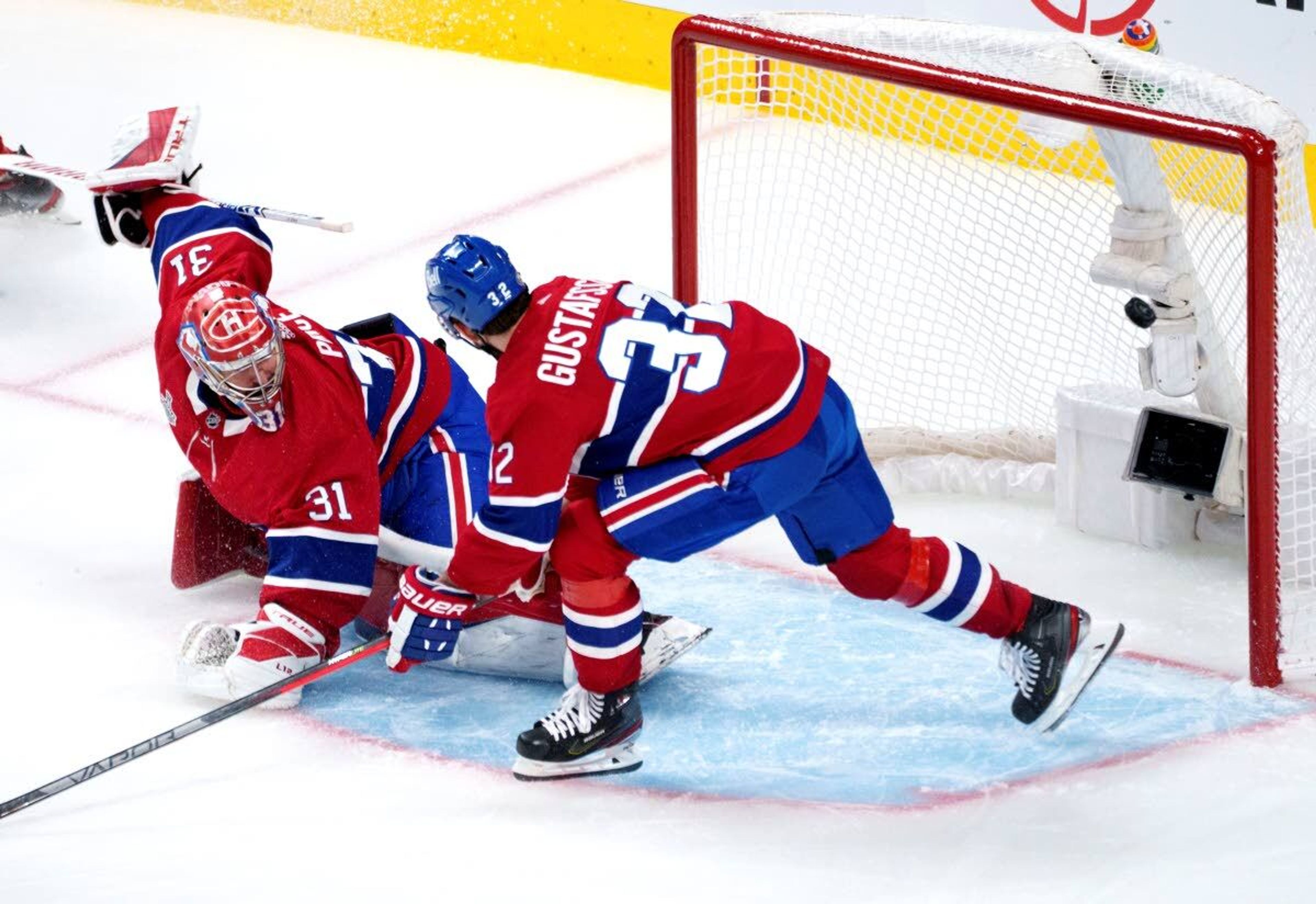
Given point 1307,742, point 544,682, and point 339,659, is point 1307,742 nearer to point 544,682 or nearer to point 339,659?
point 544,682

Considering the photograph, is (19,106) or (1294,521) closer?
(1294,521)

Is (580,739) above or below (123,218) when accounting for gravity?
below

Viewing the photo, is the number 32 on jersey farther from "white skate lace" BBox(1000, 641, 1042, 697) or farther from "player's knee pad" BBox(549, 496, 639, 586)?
"white skate lace" BBox(1000, 641, 1042, 697)

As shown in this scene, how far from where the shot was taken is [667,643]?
3482mm

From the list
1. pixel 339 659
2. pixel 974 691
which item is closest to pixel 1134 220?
pixel 974 691

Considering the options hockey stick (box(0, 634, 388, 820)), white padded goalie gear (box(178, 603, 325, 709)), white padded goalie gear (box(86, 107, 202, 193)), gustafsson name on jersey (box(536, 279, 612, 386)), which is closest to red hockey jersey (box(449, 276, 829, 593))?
gustafsson name on jersey (box(536, 279, 612, 386))

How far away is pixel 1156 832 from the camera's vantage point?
3016 millimetres

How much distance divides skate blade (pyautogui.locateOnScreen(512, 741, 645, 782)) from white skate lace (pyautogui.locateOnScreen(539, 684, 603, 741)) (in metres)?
0.04

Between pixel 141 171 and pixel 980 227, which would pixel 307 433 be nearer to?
pixel 141 171

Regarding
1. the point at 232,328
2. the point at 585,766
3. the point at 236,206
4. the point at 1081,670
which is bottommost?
the point at 585,766

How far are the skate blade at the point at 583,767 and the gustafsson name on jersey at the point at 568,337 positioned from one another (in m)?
0.62

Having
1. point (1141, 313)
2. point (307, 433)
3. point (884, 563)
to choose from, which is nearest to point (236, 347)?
→ point (307, 433)

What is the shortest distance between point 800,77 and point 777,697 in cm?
143

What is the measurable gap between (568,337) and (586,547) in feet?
1.06
